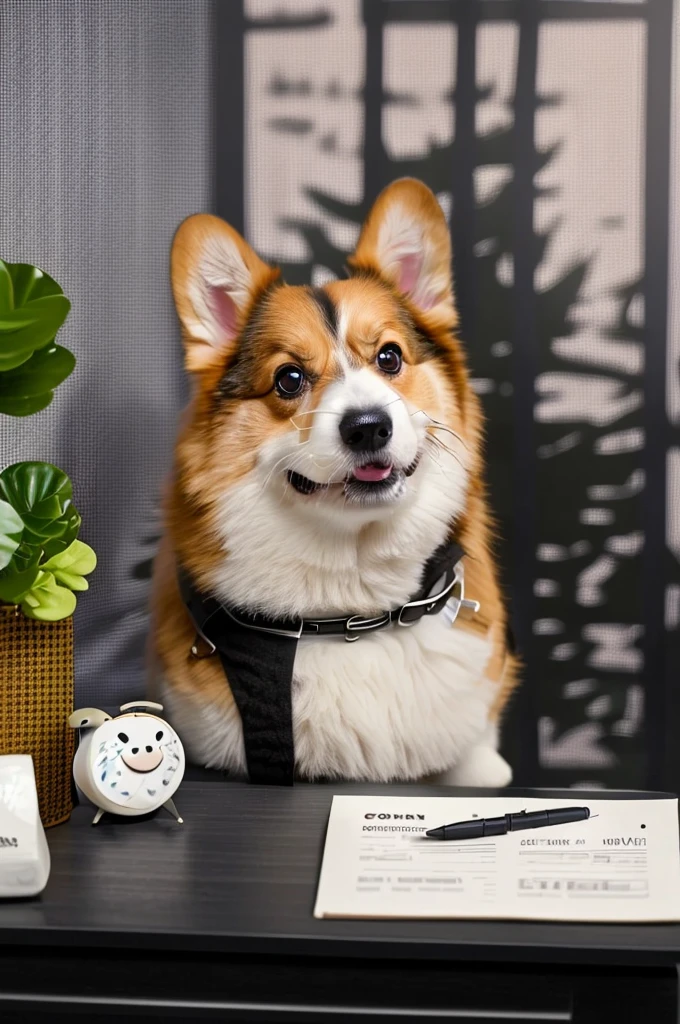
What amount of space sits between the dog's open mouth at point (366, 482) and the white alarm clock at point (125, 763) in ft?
1.00

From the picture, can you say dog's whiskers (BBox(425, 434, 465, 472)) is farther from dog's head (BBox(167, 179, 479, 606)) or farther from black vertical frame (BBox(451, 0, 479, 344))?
black vertical frame (BBox(451, 0, 479, 344))

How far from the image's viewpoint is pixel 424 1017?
0.72m

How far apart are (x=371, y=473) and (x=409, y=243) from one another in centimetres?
34

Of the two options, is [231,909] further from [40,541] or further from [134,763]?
[40,541]

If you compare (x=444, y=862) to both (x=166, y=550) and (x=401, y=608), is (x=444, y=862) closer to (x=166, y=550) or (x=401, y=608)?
(x=401, y=608)

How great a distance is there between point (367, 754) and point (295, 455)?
370mm

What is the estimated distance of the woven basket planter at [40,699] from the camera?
0.94 meters

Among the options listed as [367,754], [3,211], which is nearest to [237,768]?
[367,754]

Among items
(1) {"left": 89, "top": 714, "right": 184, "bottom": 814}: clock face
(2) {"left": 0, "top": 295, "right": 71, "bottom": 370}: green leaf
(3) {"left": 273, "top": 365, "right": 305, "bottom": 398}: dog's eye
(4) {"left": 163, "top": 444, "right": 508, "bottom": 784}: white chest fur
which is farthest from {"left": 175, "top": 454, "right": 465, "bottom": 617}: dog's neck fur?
(2) {"left": 0, "top": 295, "right": 71, "bottom": 370}: green leaf

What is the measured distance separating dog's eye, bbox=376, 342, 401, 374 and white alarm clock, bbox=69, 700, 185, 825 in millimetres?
475

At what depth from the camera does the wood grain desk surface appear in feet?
2.39

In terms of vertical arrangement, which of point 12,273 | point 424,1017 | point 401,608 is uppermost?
point 12,273

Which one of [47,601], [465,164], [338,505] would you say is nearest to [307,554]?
[338,505]

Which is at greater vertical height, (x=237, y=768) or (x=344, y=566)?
(x=344, y=566)
